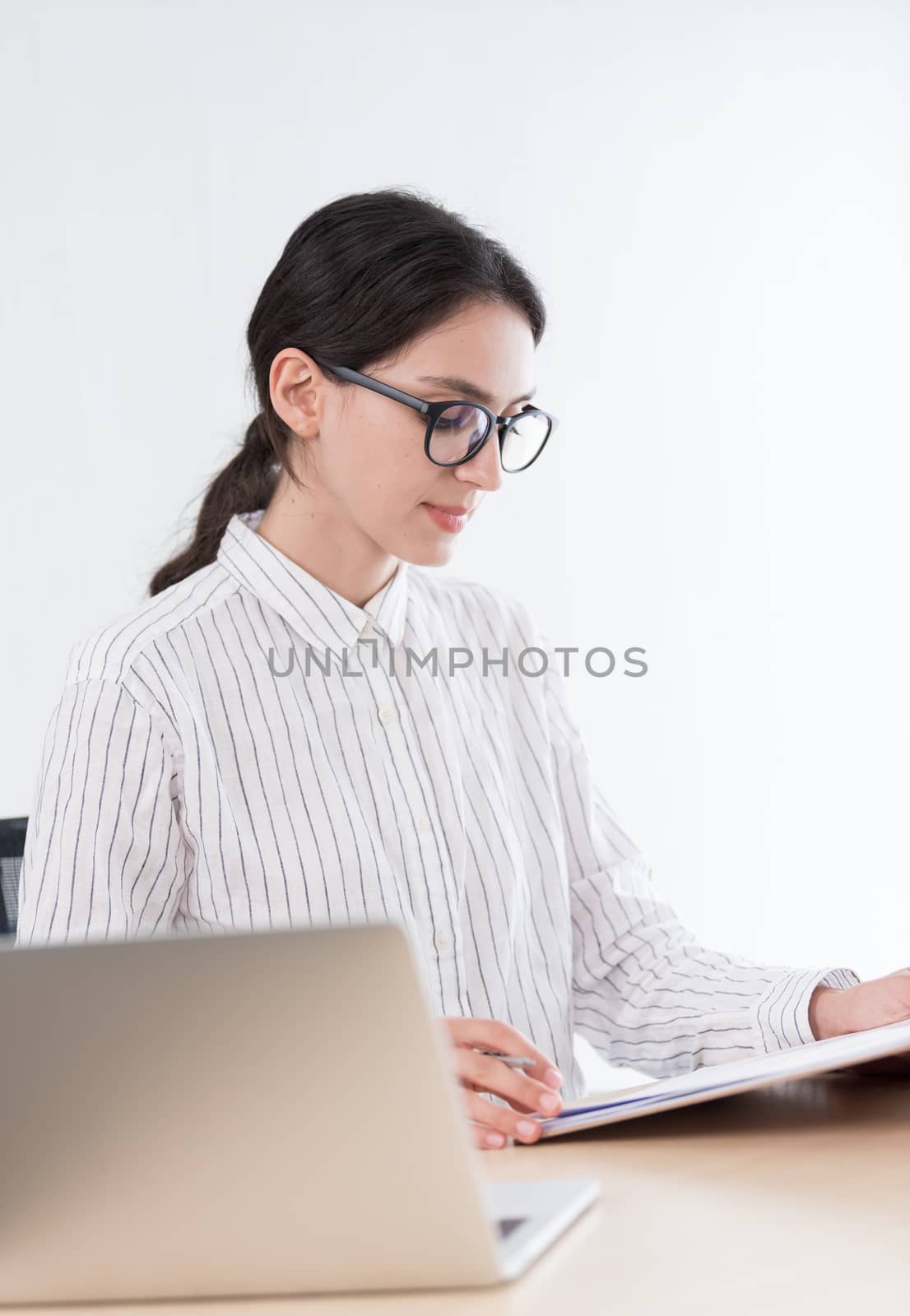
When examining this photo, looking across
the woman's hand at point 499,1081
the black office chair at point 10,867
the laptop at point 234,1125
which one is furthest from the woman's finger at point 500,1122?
the black office chair at point 10,867

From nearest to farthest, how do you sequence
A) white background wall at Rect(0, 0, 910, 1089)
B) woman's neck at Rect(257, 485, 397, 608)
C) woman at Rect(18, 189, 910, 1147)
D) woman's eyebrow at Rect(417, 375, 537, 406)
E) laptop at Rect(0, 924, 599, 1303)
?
laptop at Rect(0, 924, 599, 1303) < woman at Rect(18, 189, 910, 1147) < woman's eyebrow at Rect(417, 375, 537, 406) < woman's neck at Rect(257, 485, 397, 608) < white background wall at Rect(0, 0, 910, 1089)

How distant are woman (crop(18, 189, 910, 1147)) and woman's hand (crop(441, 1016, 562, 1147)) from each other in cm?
29

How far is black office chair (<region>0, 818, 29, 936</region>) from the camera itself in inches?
54.4

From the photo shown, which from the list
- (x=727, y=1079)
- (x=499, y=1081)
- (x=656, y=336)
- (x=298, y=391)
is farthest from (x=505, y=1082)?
(x=656, y=336)

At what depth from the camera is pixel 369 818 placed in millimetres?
1445

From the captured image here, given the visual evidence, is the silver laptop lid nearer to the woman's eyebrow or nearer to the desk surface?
the desk surface

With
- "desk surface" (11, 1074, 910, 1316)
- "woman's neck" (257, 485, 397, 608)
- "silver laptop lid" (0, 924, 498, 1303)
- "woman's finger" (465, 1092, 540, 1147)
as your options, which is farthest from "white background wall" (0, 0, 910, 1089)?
"silver laptop lid" (0, 924, 498, 1303)

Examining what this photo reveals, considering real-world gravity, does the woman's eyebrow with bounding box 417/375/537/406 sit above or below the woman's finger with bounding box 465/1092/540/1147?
above

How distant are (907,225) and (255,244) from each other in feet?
5.98

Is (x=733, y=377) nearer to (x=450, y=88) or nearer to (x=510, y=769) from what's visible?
(x=450, y=88)

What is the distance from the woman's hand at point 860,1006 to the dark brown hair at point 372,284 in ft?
2.63

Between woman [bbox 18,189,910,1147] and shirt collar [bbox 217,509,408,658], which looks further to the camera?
shirt collar [bbox 217,509,408,658]

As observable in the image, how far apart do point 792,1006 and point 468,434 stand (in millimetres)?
678

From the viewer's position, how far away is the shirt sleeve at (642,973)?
4.04 ft
